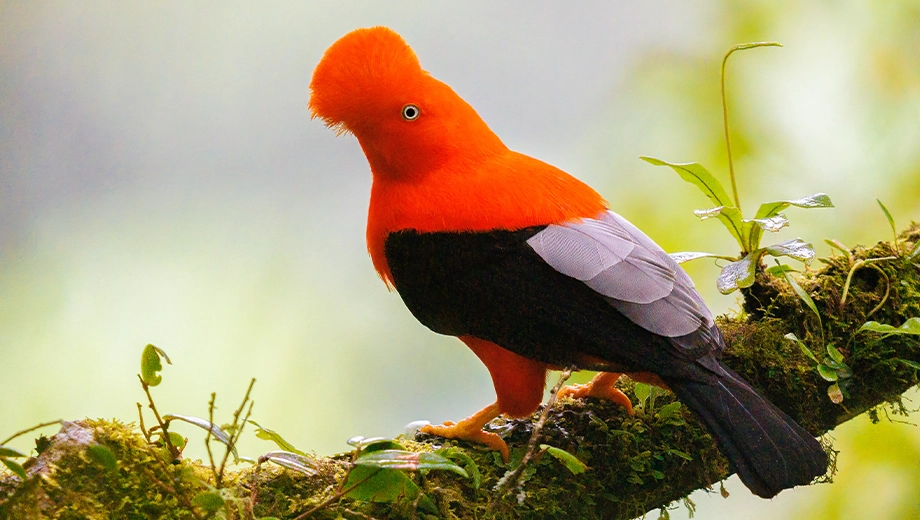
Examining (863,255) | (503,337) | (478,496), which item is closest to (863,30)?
(863,255)

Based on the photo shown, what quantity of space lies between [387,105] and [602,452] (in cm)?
105

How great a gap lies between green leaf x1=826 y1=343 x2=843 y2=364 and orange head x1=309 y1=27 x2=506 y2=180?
3.70 ft

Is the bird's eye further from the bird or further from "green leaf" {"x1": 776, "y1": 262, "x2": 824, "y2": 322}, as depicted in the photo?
"green leaf" {"x1": 776, "y1": 262, "x2": 824, "y2": 322}

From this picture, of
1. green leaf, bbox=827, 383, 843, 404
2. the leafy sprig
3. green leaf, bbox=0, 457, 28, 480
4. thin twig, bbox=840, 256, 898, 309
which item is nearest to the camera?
green leaf, bbox=0, 457, 28, 480

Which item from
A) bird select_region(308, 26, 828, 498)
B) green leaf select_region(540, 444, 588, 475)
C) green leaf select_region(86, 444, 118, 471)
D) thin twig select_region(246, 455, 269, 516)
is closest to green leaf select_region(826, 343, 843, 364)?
bird select_region(308, 26, 828, 498)

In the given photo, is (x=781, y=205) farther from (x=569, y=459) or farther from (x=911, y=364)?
(x=569, y=459)

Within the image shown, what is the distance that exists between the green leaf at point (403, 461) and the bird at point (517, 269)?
458mm

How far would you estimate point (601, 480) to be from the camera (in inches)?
69.5

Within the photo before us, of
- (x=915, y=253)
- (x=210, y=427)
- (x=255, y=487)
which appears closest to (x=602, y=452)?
(x=255, y=487)

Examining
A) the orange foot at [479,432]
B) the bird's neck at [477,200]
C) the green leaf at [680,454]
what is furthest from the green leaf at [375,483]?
the green leaf at [680,454]

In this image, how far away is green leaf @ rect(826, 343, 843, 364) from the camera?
197 centimetres

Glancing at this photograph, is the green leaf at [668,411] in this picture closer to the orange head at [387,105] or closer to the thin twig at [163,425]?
the orange head at [387,105]

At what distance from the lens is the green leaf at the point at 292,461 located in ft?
4.71

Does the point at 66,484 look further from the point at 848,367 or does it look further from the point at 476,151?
the point at 848,367
